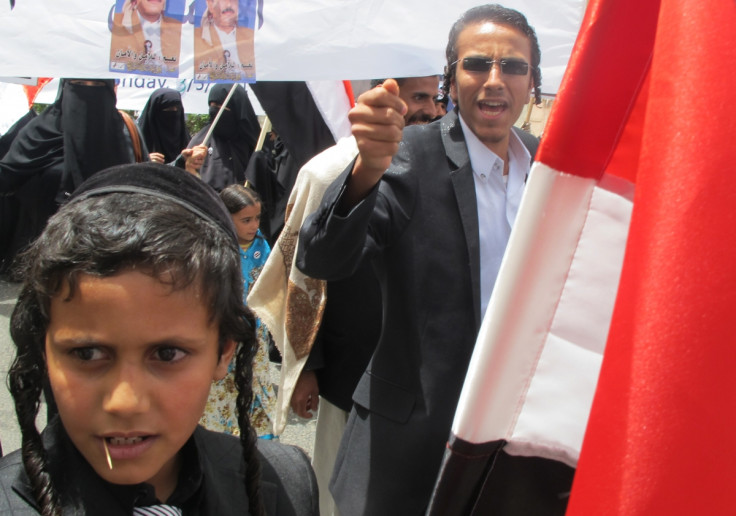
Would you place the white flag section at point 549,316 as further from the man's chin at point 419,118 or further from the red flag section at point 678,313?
the man's chin at point 419,118

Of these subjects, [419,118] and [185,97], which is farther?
[185,97]

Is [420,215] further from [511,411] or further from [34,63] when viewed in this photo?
[34,63]

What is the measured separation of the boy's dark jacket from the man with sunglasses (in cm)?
42

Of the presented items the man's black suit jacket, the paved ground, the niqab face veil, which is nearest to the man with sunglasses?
the man's black suit jacket

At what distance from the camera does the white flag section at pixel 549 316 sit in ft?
3.61

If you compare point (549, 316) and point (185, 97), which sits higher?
point (185, 97)

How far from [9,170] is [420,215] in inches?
204

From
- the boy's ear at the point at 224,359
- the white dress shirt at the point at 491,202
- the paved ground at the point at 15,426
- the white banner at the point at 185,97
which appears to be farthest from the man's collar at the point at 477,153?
the white banner at the point at 185,97

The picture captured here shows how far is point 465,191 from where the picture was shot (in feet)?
5.91

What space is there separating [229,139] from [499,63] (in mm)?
4974

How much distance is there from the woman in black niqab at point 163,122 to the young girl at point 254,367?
3.11 metres

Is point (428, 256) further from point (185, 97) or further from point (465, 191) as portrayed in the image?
point (185, 97)

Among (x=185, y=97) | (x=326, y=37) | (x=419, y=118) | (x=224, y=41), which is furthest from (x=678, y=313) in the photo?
(x=185, y=97)

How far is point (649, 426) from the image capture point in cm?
88
